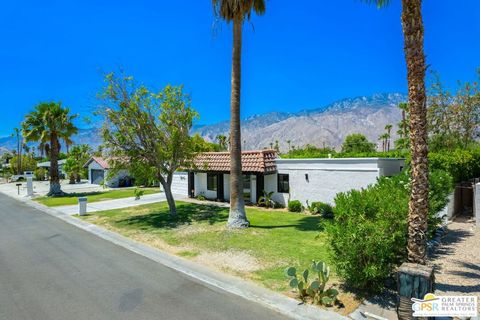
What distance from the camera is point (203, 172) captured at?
80.3 ft

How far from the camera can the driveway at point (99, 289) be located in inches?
240

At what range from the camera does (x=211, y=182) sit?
24.3 meters

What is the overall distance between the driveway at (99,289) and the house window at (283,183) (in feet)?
37.6

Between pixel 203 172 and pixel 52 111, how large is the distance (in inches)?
706

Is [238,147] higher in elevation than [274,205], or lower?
higher

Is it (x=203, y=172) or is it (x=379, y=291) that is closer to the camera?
(x=379, y=291)

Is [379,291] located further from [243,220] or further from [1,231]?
[1,231]

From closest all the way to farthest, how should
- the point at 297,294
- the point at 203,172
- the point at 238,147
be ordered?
1. the point at 297,294
2. the point at 238,147
3. the point at 203,172

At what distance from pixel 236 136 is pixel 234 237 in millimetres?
4387

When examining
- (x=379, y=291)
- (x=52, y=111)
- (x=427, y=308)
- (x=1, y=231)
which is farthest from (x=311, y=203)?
(x=52, y=111)

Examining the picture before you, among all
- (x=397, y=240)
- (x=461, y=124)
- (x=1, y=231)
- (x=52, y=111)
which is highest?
(x=52, y=111)

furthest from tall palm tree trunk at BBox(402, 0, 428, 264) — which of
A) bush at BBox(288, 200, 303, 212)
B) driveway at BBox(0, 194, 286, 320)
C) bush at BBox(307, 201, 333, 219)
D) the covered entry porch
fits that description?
the covered entry porch

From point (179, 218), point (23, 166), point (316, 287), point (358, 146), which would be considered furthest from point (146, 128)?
point (23, 166)

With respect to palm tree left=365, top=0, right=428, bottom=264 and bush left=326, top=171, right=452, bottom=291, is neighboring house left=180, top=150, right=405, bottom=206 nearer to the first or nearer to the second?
bush left=326, top=171, right=452, bottom=291
